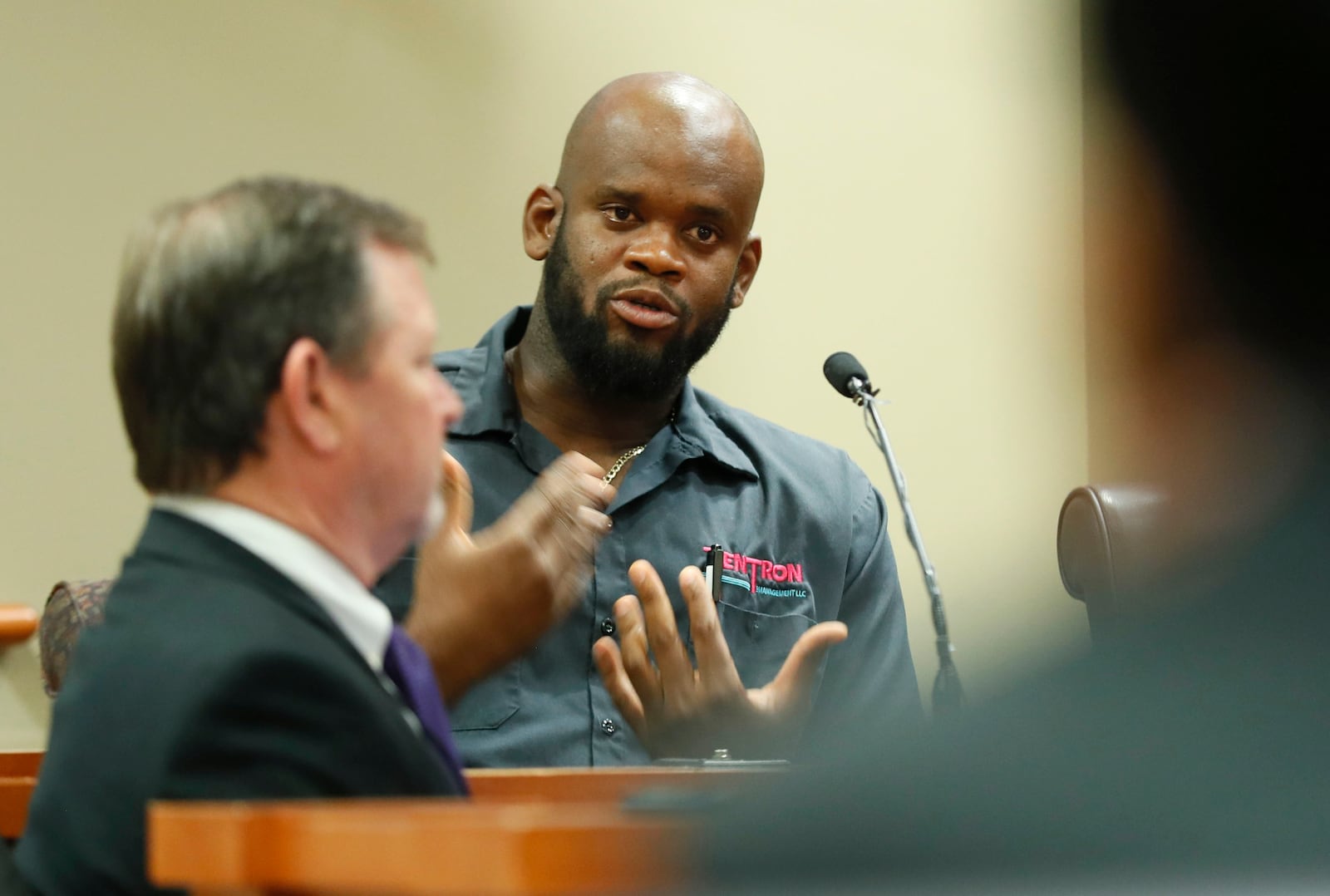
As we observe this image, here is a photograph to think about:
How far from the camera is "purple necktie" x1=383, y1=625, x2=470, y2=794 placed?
3.47 ft

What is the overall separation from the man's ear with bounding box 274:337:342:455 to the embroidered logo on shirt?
1.47 m

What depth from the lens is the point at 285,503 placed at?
1008 mm

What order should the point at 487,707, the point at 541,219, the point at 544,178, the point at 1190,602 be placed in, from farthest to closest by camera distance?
1. the point at 544,178
2. the point at 541,219
3. the point at 487,707
4. the point at 1190,602

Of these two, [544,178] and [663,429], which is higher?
[544,178]

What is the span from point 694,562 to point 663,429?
0.27 meters

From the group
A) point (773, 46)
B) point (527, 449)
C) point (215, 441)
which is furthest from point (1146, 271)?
point (773, 46)

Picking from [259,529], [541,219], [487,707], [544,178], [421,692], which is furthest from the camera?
[544,178]

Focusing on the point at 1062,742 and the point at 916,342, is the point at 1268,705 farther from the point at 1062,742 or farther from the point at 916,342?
the point at 916,342

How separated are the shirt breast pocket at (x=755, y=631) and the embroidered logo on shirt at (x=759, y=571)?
0.01m

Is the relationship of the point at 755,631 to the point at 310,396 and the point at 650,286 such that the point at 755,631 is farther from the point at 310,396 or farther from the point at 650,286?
the point at 310,396

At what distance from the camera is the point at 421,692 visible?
1.09 m

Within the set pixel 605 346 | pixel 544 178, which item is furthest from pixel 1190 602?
pixel 544 178

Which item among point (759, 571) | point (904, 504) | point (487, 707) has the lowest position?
point (487, 707)

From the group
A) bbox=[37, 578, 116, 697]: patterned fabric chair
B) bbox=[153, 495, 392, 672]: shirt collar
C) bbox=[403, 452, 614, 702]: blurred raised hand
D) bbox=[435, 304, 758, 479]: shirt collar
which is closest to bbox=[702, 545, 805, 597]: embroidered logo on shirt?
bbox=[435, 304, 758, 479]: shirt collar
